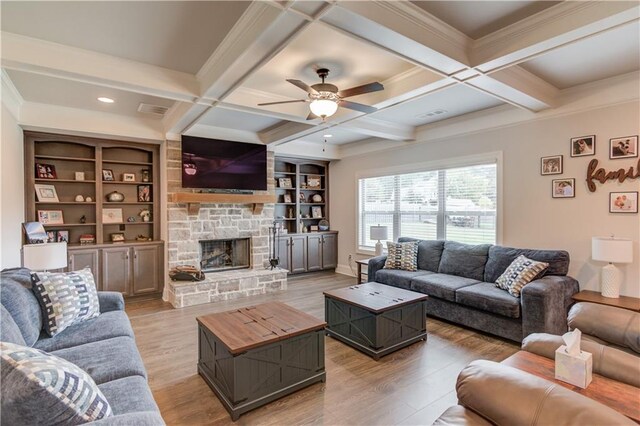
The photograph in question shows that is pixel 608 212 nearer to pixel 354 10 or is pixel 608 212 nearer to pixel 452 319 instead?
pixel 452 319

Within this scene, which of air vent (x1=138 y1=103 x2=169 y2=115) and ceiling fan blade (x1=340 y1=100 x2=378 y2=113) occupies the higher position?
air vent (x1=138 y1=103 x2=169 y2=115)

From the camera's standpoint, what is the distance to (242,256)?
5.96 meters

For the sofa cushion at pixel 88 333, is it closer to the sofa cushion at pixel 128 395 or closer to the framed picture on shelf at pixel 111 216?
the sofa cushion at pixel 128 395

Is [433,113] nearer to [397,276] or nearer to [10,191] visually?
[397,276]

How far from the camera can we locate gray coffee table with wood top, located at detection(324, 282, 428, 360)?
3.14 meters

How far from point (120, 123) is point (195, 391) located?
3909mm

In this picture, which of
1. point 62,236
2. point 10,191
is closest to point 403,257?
point 10,191

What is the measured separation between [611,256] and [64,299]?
4.96 metres

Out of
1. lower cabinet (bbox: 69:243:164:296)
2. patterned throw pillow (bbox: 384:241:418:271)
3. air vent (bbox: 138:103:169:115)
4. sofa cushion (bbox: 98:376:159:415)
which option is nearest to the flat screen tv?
air vent (bbox: 138:103:169:115)

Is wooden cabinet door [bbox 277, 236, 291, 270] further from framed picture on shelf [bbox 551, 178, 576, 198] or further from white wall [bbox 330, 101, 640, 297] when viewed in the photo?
framed picture on shelf [bbox 551, 178, 576, 198]

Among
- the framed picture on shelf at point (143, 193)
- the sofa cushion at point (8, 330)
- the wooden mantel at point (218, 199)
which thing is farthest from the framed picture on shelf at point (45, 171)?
the sofa cushion at point (8, 330)

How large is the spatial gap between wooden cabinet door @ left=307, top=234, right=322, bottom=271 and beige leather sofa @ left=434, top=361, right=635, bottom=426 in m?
5.71

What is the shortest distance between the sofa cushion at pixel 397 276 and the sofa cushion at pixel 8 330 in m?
3.87

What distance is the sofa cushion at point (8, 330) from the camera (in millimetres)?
1785
